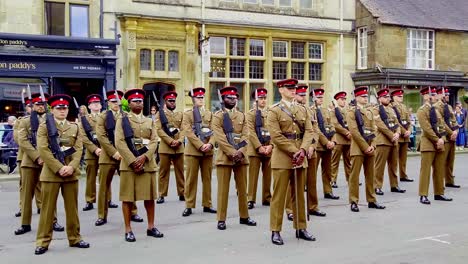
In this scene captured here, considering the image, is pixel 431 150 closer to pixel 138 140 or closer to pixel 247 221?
pixel 247 221

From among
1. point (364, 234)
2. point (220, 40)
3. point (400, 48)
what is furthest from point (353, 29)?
point (364, 234)

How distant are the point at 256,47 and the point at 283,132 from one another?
54.3 ft

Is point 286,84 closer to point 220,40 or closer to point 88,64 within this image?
point 88,64

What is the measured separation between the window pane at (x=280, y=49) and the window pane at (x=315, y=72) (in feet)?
4.76

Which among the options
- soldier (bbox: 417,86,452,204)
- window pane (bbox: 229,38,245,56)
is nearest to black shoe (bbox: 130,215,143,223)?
soldier (bbox: 417,86,452,204)

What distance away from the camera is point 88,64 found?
2081 centimetres

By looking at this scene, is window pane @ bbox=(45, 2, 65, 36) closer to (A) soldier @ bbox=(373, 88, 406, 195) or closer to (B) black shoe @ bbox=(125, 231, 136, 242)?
(A) soldier @ bbox=(373, 88, 406, 195)

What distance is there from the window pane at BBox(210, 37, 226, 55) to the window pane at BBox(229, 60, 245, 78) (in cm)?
65

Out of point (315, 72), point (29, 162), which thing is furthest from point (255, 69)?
point (29, 162)

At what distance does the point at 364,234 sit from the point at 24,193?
5097 mm

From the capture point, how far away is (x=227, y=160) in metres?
9.23

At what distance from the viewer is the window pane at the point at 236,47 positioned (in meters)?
23.6

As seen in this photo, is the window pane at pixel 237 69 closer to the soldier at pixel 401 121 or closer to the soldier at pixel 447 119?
the soldier at pixel 401 121

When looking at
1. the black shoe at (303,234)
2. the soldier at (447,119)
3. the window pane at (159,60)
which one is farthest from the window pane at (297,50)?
the black shoe at (303,234)
